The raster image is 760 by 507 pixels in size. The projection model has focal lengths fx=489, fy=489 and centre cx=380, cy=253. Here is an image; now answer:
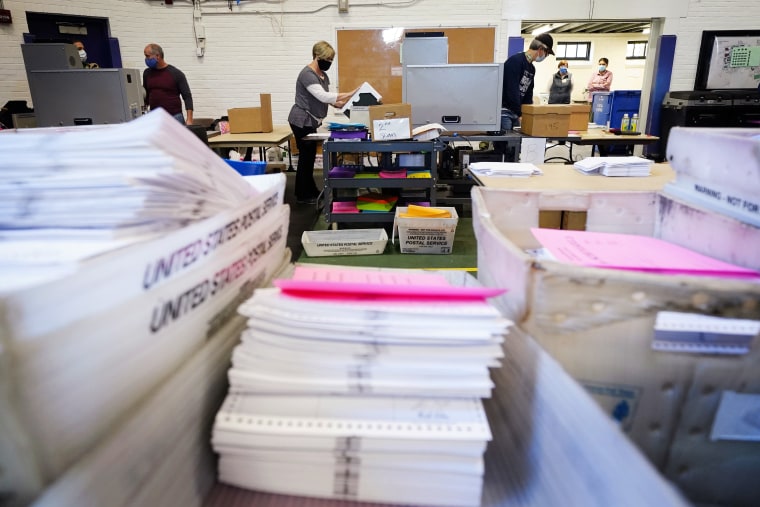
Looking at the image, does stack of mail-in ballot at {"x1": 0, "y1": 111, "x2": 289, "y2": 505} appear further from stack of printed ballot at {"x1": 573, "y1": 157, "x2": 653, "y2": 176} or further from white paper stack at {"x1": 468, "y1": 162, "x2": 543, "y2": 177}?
stack of printed ballot at {"x1": 573, "y1": 157, "x2": 653, "y2": 176}

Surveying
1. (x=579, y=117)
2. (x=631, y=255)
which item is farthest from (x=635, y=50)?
(x=631, y=255)

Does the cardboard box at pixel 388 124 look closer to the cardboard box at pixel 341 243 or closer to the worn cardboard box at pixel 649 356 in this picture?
the cardboard box at pixel 341 243

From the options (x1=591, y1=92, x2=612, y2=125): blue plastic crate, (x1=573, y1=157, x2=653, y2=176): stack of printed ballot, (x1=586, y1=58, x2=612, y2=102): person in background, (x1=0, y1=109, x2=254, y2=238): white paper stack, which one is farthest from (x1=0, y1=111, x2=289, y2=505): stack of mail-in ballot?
(x1=586, y1=58, x2=612, y2=102): person in background

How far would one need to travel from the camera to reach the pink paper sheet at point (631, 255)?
74 cm

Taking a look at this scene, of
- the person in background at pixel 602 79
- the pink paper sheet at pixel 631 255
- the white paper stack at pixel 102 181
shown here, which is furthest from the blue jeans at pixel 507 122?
the person in background at pixel 602 79

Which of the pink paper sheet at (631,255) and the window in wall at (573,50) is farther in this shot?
the window in wall at (573,50)

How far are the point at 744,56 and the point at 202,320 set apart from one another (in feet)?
29.1

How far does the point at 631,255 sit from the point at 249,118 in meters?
4.40

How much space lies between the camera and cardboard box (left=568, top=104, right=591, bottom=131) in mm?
4352

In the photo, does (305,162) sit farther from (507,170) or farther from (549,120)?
(507,170)

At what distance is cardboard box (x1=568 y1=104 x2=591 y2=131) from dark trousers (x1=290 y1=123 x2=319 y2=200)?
2.46 meters

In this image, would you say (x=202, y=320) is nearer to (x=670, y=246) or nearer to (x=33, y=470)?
(x=33, y=470)

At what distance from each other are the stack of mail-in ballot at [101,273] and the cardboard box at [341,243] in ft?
8.55

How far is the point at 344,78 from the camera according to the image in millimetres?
7113
